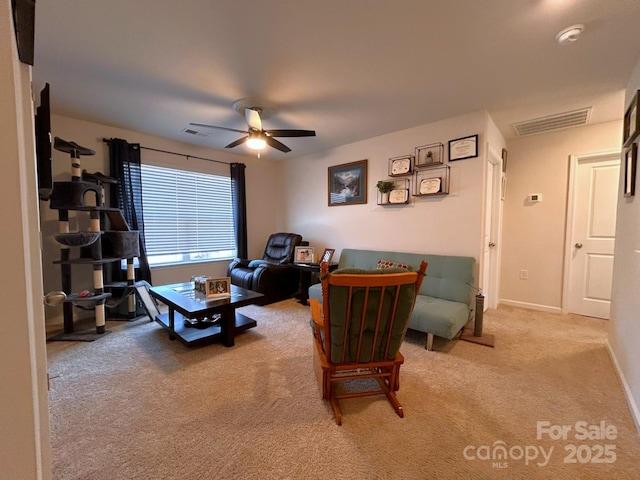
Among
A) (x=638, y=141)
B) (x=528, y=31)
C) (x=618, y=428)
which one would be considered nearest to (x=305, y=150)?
(x=528, y=31)

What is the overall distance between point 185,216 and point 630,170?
16.4ft

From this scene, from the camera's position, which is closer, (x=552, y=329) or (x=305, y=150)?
(x=552, y=329)

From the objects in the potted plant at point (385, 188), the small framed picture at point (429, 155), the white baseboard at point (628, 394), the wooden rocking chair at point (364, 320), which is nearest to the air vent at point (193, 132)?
the potted plant at point (385, 188)

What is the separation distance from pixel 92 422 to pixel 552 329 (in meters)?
4.24

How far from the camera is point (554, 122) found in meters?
3.13

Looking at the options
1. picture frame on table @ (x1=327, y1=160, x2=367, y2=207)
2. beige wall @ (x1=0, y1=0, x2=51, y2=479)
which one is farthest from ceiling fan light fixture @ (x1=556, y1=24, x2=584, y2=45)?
beige wall @ (x1=0, y1=0, x2=51, y2=479)

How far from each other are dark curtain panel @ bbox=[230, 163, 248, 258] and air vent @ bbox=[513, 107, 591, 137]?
403cm

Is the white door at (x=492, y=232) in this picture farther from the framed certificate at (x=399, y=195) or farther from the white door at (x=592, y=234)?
the framed certificate at (x=399, y=195)

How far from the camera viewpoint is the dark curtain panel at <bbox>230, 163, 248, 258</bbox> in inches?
181

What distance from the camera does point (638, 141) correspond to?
6.33 ft

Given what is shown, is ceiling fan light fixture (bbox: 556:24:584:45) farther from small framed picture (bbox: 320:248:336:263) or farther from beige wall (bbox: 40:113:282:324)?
beige wall (bbox: 40:113:282:324)

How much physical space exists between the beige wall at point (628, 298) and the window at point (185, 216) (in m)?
4.76

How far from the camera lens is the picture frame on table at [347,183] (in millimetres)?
3938

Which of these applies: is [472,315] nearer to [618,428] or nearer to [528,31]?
[618,428]
